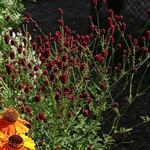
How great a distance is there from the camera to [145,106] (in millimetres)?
7035

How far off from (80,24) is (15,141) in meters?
7.66

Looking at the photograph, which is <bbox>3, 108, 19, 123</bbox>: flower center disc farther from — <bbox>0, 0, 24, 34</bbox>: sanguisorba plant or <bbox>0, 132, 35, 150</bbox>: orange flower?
<bbox>0, 0, 24, 34</bbox>: sanguisorba plant

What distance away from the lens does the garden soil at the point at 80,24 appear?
6.29 metres

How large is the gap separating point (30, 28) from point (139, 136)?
4.47m

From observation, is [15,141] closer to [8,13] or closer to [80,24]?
[8,13]

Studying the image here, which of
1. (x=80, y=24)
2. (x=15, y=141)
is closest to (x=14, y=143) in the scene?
(x=15, y=141)

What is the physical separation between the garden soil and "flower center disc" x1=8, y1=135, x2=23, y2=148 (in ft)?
10.8

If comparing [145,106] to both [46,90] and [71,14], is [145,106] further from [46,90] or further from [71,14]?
[71,14]

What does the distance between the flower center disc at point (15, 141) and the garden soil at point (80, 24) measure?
3295mm

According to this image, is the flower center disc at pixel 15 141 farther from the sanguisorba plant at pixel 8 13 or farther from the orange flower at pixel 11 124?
the sanguisorba plant at pixel 8 13

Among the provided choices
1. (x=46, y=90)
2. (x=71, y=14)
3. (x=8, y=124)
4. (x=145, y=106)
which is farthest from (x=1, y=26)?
(x=71, y=14)

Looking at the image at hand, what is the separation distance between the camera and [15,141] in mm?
2861

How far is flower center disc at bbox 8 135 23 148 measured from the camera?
2.85 metres

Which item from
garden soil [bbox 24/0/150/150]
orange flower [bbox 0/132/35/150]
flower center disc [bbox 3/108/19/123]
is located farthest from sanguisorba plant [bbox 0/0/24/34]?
orange flower [bbox 0/132/35/150]
